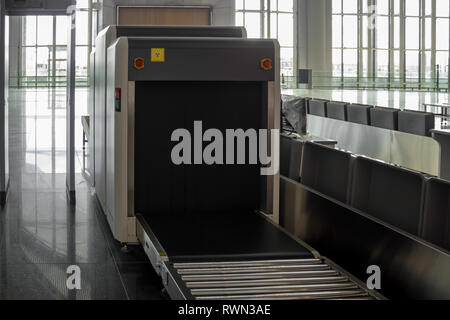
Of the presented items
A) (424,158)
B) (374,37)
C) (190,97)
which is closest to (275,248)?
(190,97)

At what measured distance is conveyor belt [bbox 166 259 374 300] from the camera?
3.28m

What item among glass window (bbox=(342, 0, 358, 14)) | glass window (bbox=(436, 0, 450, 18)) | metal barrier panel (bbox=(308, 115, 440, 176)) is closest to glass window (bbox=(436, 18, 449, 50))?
glass window (bbox=(436, 0, 450, 18))

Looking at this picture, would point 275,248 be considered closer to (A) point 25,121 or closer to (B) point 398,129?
(B) point 398,129

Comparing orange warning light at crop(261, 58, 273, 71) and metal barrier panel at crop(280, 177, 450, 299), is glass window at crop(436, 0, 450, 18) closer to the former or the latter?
orange warning light at crop(261, 58, 273, 71)

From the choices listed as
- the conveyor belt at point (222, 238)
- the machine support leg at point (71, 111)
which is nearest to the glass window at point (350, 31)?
the machine support leg at point (71, 111)

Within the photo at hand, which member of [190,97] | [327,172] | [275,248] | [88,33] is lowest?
[275,248]

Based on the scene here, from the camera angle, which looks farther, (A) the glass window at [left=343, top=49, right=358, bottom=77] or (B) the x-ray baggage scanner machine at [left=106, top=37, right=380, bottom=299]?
(A) the glass window at [left=343, top=49, right=358, bottom=77]

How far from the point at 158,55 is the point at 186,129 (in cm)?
65

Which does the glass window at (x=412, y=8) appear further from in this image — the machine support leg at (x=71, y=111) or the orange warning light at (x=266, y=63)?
the orange warning light at (x=266, y=63)

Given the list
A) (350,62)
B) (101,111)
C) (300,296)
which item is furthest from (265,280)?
(350,62)

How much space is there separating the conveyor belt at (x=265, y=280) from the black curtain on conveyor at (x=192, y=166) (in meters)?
1.09

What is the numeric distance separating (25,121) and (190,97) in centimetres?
1210

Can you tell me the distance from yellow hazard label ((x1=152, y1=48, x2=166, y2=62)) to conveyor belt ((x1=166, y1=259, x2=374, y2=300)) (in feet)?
5.83
